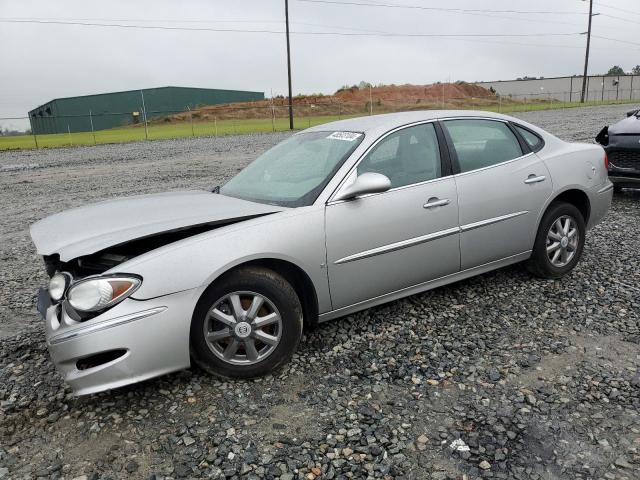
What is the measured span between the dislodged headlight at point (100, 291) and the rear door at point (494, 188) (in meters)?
2.39

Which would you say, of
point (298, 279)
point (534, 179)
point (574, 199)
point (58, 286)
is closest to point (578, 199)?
point (574, 199)

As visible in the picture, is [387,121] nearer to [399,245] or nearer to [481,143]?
[481,143]

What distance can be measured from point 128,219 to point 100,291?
2.31 ft

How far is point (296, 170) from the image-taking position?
3.92 m

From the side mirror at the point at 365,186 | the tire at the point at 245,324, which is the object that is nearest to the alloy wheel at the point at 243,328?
the tire at the point at 245,324

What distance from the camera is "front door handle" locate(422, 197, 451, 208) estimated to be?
3.75 meters

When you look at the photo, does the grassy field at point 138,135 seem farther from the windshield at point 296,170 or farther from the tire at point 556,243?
the tire at point 556,243

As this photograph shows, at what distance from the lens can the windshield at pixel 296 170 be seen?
3.55m

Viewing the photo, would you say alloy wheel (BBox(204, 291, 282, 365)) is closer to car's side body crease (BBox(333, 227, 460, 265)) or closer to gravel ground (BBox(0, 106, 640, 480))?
gravel ground (BBox(0, 106, 640, 480))

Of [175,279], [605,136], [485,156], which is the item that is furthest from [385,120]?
[605,136]

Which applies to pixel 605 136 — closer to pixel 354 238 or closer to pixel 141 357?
pixel 354 238

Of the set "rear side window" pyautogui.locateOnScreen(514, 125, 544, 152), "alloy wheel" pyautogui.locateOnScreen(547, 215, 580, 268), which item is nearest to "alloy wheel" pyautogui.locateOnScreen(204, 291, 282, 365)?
"alloy wheel" pyautogui.locateOnScreen(547, 215, 580, 268)

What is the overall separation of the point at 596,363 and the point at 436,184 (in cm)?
156

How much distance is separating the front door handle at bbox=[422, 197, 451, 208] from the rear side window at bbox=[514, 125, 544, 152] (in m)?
1.22
